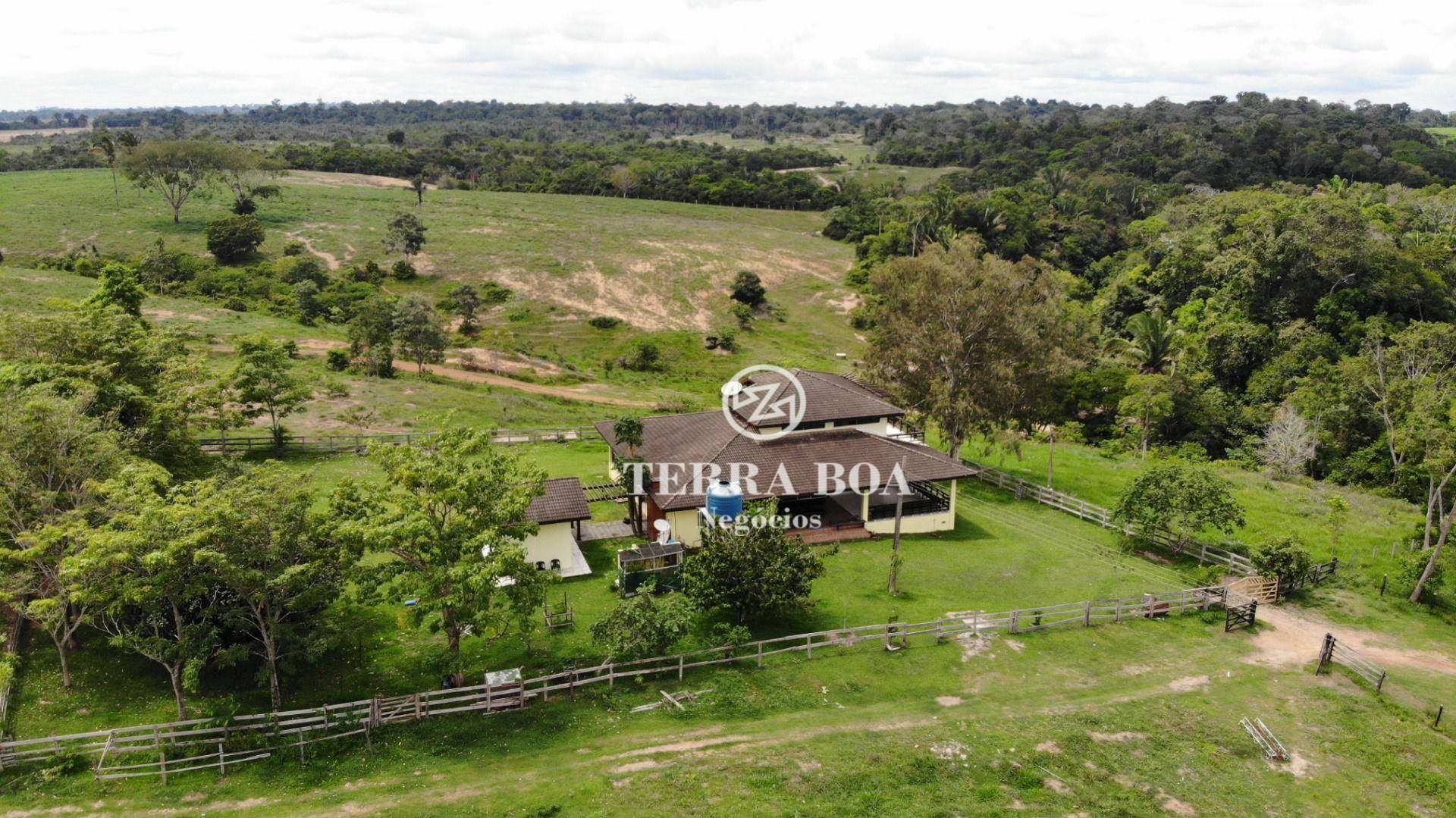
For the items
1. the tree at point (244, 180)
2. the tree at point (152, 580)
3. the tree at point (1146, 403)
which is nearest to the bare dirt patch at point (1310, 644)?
the tree at point (1146, 403)

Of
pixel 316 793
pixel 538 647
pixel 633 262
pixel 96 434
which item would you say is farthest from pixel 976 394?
pixel 633 262

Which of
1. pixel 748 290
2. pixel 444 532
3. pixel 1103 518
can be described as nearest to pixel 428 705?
pixel 444 532

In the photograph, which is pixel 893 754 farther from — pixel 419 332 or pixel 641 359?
pixel 641 359

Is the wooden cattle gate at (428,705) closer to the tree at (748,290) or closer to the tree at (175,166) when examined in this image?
the tree at (748,290)

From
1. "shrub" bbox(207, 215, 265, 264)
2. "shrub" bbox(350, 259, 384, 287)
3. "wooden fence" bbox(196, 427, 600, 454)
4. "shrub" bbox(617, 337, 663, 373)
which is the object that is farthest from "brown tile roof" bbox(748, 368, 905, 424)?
"shrub" bbox(207, 215, 265, 264)

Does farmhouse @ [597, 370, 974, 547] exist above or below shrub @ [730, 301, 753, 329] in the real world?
below

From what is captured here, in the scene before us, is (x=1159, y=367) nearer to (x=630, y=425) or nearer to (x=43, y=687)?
(x=630, y=425)

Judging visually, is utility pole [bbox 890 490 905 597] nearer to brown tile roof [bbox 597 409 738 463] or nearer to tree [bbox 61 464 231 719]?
brown tile roof [bbox 597 409 738 463]
